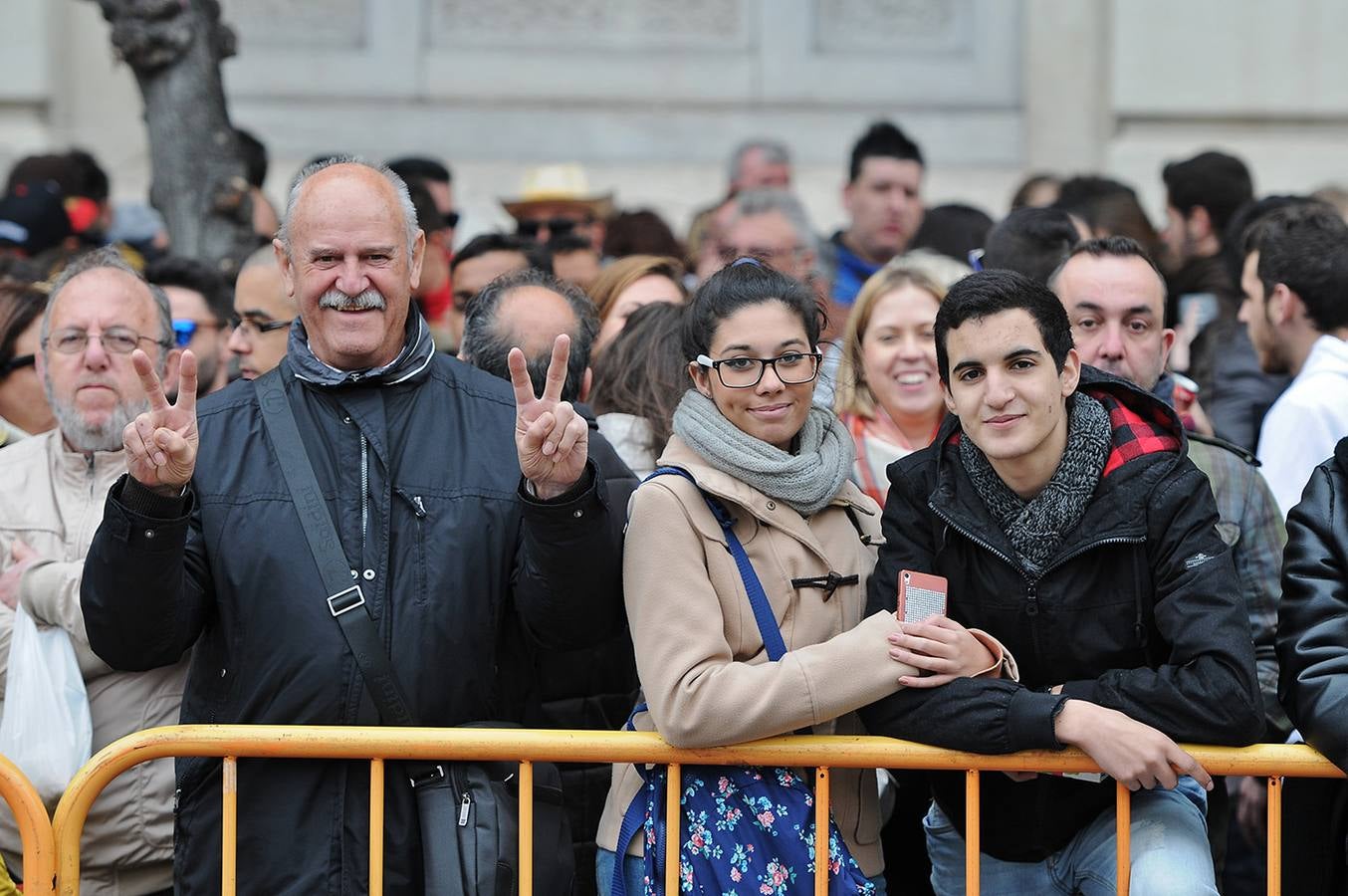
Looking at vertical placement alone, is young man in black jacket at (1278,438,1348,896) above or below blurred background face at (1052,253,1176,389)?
below

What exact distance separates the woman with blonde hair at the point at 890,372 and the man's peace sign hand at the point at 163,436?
6.98 feet

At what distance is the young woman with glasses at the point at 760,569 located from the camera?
3562mm

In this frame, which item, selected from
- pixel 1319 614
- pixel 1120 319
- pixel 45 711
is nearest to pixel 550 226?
pixel 1120 319

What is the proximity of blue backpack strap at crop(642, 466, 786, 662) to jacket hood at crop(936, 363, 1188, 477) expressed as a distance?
0.52m

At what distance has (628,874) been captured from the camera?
3.72 metres

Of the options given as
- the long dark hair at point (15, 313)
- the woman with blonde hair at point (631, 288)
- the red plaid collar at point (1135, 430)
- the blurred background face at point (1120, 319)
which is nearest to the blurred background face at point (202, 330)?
the long dark hair at point (15, 313)

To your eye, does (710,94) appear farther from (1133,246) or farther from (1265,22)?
(1133,246)

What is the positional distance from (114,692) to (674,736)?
4.62 ft

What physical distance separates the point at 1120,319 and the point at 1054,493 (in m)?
1.20

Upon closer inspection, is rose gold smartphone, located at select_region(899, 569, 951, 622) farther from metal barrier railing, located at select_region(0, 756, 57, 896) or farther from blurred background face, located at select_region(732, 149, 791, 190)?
blurred background face, located at select_region(732, 149, 791, 190)

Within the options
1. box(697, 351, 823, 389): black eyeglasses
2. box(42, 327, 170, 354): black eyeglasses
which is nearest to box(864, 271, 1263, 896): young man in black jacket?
box(697, 351, 823, 389): black eyeglasses

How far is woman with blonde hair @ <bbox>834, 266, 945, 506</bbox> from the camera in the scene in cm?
515

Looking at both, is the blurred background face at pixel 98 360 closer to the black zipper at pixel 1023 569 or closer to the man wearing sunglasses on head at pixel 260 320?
the man wearing sunglasses on head at pixel 260 320

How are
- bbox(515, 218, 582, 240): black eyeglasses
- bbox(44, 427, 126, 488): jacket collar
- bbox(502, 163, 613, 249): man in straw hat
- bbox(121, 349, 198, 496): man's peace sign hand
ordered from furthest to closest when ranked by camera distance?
bbox(502, 163, 613, 249): man in straw hat, bbox(515, 218, 582, 240): black eyeglasses, bbox(44, 427, 126, 488): jacket collar, bbox(121, 349, 198, 496): man's peace sign hand
